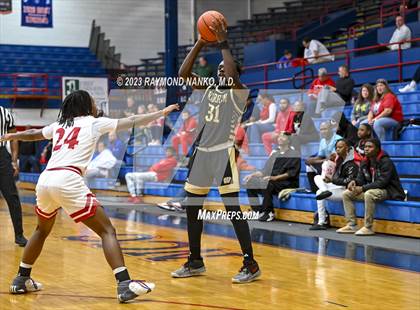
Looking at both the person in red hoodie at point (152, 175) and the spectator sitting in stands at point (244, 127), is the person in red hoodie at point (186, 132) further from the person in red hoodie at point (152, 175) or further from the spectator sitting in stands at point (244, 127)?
the spectator sitting in stands at point (244, 127)

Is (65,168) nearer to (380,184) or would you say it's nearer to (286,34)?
(380,184)

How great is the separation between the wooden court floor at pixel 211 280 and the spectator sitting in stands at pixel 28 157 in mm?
12603

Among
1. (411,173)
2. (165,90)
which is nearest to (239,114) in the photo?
(411,173)

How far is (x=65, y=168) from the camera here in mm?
4898

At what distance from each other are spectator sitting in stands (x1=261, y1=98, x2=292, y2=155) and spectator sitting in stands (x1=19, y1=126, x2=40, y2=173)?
1060 cm

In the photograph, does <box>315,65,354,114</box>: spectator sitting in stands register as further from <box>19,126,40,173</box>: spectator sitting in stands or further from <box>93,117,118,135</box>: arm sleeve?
<box>19,126,40,173</box>: spectator sitting in stands

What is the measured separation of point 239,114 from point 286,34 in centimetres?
1677

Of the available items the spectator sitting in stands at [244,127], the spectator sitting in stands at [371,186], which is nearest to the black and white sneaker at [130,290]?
the spectator sitting in stands at [371,186]

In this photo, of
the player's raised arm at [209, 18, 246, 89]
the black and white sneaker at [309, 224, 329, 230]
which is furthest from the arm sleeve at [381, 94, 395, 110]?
the player's raised arm at [209, 18, 246, 89]

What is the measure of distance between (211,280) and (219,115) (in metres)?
1.36


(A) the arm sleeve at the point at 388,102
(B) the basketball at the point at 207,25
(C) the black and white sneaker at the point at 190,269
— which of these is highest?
(B) the basketball at the point at 207,25

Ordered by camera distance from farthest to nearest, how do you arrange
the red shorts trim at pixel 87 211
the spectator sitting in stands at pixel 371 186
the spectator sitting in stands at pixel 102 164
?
the spectator sitting in stands at pixel 102 164 → the spectator sitting in stands at pixel 371 186 → the red shorts trim at pixel 87 211

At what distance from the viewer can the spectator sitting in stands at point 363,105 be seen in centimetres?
1056

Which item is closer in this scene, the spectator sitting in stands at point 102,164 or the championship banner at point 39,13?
the spectator sitting in stands at point 102,164
